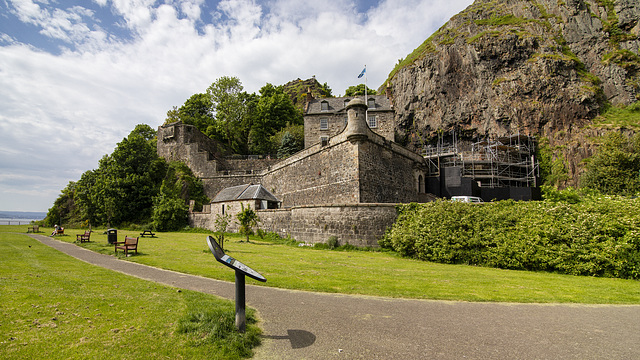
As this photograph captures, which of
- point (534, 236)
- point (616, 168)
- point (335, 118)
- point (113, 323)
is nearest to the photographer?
point (113, 323)

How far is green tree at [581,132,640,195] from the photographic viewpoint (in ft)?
94.0

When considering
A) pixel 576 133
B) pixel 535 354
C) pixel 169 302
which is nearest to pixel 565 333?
pixel 535 354

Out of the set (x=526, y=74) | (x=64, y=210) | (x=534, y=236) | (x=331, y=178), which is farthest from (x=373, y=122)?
(x=64, y=210)

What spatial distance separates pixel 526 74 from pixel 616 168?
16.9 m

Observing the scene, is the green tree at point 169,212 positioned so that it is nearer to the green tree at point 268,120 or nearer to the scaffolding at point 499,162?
the green tree at point 268,120

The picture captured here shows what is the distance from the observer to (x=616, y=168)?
2902 cm

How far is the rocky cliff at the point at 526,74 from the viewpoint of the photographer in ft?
123

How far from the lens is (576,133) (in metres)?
35.9

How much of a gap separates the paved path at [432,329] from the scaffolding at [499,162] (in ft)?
98.5

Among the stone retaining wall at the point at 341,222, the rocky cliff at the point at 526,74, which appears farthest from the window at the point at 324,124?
the stone retaining wall at the point at 341,222

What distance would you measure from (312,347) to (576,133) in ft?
148

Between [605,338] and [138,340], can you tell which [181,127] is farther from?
[605,338]

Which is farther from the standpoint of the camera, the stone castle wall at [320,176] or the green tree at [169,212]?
the green tree at [169,212]

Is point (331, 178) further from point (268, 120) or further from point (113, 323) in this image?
point (268, 120)
